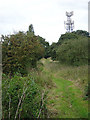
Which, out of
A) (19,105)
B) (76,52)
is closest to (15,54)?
(19,105)

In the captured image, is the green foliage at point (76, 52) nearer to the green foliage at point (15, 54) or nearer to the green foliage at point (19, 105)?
the green foliage at point (15, 54)

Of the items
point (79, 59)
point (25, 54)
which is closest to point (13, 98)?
point (25, 54)

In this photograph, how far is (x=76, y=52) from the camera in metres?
16.7

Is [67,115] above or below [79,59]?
below

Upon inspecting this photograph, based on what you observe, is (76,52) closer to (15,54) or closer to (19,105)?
(15,54)

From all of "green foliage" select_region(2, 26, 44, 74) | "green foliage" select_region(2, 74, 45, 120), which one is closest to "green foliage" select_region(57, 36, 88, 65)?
"green foliage" select_region(2, 26, 44, 74)

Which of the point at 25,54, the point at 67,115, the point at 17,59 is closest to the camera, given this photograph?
the point at 67,115

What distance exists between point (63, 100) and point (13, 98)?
9.83 ft

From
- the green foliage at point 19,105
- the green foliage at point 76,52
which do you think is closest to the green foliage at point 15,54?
the green foliage at point 19,105

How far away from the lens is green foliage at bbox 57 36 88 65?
16.2 metres

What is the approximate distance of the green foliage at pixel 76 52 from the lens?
1623 cm

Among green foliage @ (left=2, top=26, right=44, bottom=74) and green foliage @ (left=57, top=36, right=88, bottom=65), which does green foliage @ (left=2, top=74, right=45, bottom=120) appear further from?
green foliage @ (left=57, top=36, right=88, bottom=65)

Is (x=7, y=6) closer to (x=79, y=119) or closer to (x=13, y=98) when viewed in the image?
(x=13, y=98)

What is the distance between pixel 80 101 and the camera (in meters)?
5.91
